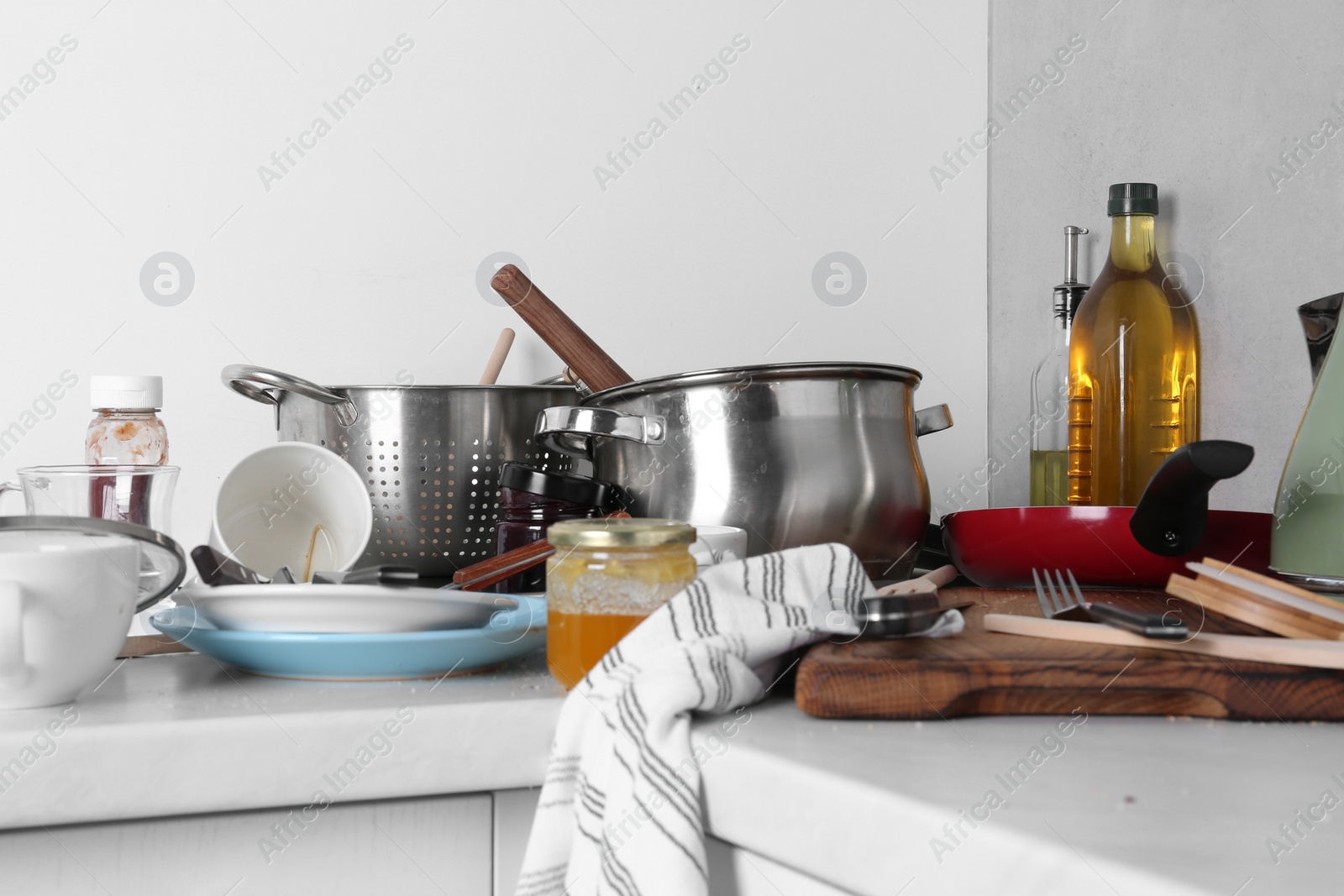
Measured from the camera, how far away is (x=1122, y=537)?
0.68m

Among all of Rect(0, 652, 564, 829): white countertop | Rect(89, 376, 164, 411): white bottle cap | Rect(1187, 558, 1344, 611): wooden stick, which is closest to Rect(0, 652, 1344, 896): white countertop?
Rect(0, 652, 564, 829): white countertop

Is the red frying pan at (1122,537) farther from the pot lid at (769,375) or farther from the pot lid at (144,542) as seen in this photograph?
the pot lid at (144,542)

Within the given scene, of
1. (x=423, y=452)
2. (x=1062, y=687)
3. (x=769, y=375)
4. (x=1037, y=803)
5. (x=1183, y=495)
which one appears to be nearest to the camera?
(x=1037, y=803)

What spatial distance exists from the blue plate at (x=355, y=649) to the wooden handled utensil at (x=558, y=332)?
0.37 m

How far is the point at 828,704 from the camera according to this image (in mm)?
443

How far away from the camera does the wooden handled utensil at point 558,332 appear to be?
0.90m

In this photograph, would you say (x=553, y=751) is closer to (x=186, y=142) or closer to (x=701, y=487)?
(x=701, y=487)

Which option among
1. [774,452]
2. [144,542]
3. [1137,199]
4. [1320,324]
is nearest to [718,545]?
[774,452]

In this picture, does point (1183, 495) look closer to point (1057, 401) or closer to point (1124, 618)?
point (1124, 618)

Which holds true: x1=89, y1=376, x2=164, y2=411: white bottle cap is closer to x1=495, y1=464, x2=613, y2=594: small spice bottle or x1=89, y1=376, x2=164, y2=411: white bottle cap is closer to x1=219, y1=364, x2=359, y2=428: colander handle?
x1=219, y1=364, x2=359, y2=428: colander handle

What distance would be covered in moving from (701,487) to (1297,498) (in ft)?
1.28

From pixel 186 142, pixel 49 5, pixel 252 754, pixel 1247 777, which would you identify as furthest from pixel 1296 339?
pixel 49 5

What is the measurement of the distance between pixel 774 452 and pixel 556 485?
0.53ft

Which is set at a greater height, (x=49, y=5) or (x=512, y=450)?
(x=49, y=5)
